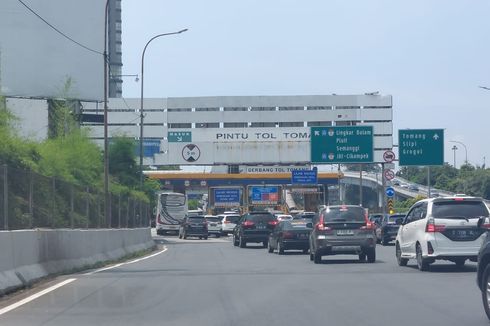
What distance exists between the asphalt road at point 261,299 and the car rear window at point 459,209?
54.1 inches

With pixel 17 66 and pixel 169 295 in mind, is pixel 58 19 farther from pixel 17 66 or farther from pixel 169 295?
pixel 169 295

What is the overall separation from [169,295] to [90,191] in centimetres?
1394

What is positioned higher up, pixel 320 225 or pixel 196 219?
pixel 320 225

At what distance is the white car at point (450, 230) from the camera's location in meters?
21.0

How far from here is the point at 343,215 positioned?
86.1 feet

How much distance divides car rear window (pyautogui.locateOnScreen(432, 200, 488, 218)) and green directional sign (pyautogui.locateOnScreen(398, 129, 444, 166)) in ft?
88.8

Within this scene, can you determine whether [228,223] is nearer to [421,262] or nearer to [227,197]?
[227,197]

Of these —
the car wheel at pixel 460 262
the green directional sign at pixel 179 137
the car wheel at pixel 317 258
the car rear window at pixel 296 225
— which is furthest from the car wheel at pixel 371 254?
the green directional sign at pixel 179 137

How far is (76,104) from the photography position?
57469 millimetres

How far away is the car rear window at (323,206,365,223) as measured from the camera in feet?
85.9

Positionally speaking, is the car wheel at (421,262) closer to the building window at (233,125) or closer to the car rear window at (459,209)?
the car rear window at (459,209)

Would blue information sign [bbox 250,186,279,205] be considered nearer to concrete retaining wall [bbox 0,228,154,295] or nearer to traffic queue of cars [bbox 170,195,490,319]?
traffic queue of cars [bbox 170,195,490,319]

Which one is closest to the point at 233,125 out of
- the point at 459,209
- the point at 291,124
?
the point at 291,124

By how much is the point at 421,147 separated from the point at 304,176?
2011 centimetres
